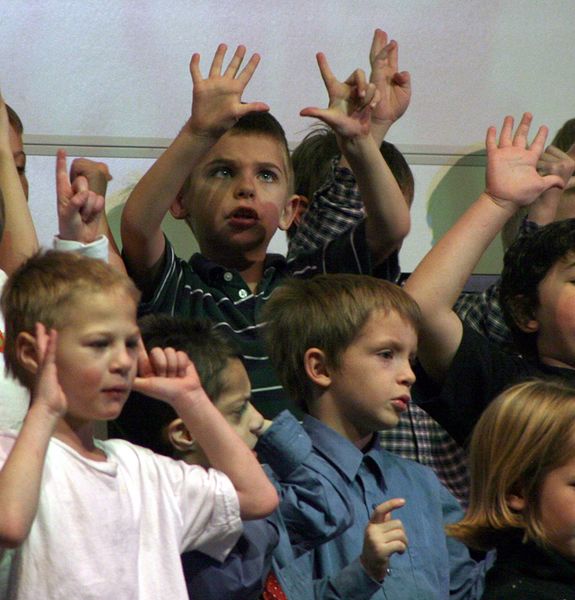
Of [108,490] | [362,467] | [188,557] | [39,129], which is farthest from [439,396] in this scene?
[39,129]

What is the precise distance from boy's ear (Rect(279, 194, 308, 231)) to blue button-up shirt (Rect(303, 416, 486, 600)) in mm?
719

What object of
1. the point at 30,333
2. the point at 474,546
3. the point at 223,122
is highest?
the point at 223,122

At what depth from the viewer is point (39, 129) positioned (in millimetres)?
3209

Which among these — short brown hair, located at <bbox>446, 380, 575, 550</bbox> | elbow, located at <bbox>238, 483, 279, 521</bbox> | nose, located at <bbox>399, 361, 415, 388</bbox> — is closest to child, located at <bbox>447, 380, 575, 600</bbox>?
short brown hair, located at <bbox>446, 380, 575, 550</bbox>

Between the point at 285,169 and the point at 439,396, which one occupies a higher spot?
the point at 285,169

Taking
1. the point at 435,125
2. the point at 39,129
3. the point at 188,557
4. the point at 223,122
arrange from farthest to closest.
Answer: the point at 435,125 → the point at 39,129 → the point at 223,122 → the point at 188,557

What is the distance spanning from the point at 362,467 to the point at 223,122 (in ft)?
2.29

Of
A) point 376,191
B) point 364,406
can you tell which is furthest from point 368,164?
point 364,406

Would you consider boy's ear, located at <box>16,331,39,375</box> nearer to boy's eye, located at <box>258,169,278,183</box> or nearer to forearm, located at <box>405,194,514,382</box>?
forearm, located at <box>405,194,514,382</box>

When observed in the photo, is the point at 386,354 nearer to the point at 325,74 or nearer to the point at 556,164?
the point at 325,74

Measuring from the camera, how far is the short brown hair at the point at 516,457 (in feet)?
7.13

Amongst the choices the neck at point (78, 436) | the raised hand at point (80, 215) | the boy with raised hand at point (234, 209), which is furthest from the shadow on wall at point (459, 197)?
the neck at point (78, 436)

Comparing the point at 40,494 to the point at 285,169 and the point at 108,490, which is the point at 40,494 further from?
the point at 285,169

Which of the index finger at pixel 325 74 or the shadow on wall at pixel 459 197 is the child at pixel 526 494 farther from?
the shadow on wall at pixel 459 197
